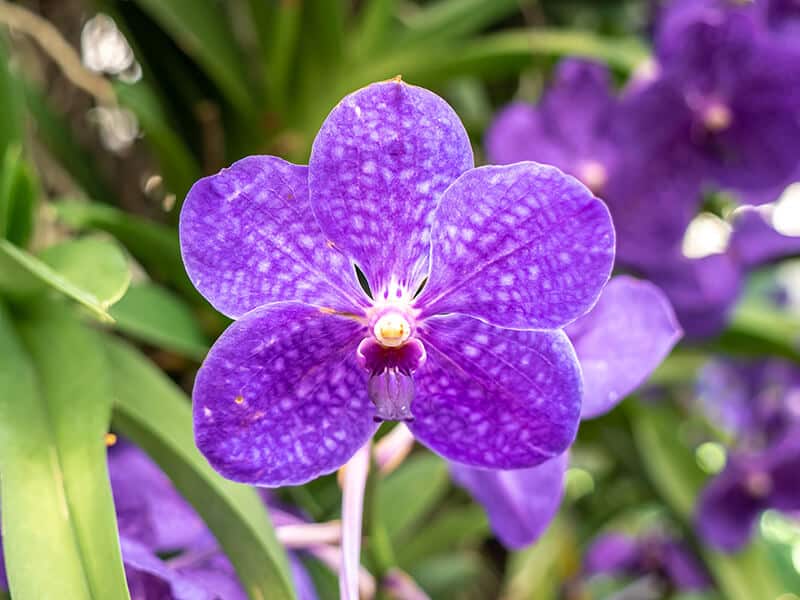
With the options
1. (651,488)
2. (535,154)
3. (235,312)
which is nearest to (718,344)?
(651,488)

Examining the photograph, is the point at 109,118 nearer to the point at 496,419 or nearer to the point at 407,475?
the point at 407,475

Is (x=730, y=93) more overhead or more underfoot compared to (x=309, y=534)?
more overhead

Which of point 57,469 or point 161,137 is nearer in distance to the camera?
point 57,469

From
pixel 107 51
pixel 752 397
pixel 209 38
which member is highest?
pixel 107 51

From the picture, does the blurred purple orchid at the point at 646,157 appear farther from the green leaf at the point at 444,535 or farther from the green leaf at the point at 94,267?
the green leaf at the point at 94,267

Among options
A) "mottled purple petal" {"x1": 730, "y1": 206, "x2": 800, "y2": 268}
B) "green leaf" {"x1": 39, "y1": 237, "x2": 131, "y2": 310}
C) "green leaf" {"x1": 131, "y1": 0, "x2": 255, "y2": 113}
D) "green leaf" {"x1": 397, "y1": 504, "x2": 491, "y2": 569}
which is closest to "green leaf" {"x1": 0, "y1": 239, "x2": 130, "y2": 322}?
"green leaf" {"x1": 39, "y1": 237, "x2": 131, "y2": 310}

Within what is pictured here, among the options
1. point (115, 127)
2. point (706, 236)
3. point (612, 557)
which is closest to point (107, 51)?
point (115, 127)

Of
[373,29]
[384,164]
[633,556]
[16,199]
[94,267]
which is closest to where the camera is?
[384,164]

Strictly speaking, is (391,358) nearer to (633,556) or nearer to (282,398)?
(282,398)
